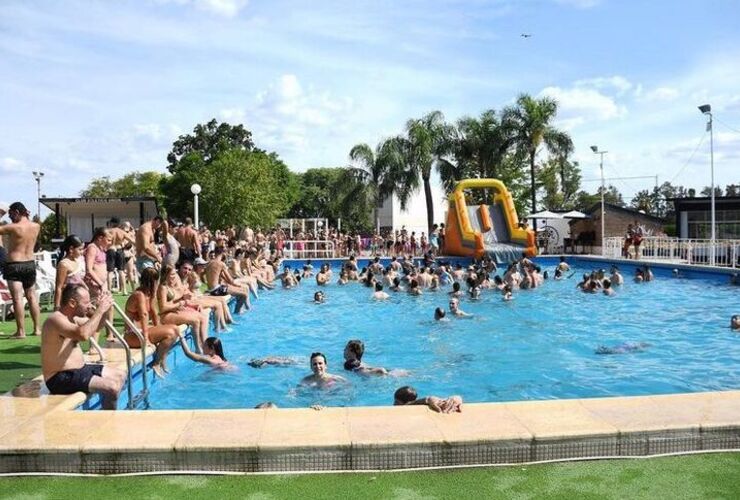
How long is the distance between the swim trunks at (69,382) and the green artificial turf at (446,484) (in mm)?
1271

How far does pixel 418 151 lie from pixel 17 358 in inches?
1191

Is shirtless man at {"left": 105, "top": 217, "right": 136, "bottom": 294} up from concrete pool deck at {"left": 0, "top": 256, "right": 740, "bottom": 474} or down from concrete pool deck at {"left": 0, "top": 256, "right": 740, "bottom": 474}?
up

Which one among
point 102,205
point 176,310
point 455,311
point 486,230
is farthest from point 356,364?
point 102,205

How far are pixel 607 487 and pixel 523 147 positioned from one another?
32446 millimetres

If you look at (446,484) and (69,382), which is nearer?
(446,484)

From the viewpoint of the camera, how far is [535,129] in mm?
34000

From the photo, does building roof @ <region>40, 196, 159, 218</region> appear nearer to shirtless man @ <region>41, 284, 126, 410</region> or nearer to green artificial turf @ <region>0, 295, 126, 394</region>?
green artificial turf @ <region>0, 295, 126, 394</region>

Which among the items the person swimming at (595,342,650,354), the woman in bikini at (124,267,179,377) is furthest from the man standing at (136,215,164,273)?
the person swimming at (595,342,650,354)

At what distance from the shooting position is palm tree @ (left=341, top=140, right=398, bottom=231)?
36156mm

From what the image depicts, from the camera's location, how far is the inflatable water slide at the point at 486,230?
81.0 feet

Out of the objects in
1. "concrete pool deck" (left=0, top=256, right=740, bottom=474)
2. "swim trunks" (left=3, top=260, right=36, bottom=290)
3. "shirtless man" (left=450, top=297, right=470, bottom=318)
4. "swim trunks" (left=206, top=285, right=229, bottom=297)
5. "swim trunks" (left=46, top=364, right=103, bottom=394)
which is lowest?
"shirtless man" (left=450, top=297, right=470, bottom=318)

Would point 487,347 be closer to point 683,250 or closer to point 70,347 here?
point 70,347

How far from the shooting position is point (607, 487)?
369cm

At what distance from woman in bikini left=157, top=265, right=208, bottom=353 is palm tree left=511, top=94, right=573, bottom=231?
27607mm
